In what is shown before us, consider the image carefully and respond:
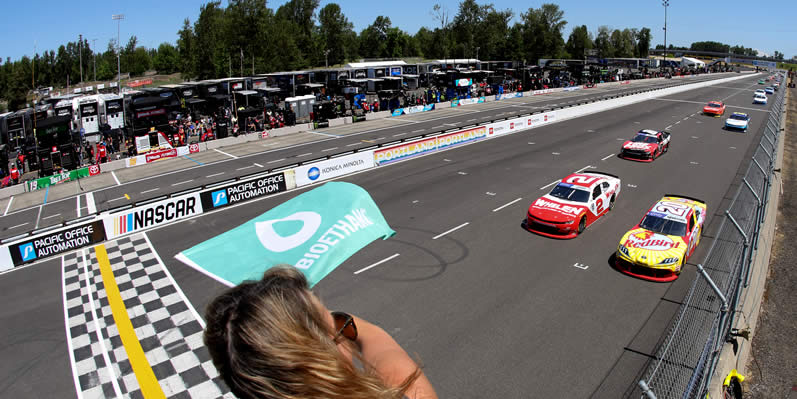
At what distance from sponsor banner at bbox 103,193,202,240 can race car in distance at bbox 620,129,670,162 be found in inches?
867

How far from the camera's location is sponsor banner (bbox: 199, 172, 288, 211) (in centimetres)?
1875

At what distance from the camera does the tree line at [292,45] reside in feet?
238

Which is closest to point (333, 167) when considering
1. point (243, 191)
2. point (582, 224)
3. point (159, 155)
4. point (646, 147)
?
point (243, 191)

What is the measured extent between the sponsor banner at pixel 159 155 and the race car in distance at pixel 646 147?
28067 millimetres

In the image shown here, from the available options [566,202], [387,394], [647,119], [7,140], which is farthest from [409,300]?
[647,119]

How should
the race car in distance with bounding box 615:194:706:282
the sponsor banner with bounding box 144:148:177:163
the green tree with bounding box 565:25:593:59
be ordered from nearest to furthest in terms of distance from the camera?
the race car in distance with bounding box 615:194:706:282
the sponsor banner with bounding box 144:148:177:163
the green tree with bounding box 565:25:593:59

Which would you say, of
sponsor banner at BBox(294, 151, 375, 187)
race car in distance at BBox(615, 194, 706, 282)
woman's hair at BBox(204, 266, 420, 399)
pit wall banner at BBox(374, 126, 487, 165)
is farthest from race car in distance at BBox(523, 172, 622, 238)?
woman's hair at BBox(204, 266, 420, 399)

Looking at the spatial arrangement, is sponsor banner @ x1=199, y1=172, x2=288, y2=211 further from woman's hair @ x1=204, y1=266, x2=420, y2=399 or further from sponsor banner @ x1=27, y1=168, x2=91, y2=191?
woman's hair @ x1=204, y1=266, x2=420, y2=399

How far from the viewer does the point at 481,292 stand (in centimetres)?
1156

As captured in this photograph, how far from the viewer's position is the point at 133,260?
1444 centimetres

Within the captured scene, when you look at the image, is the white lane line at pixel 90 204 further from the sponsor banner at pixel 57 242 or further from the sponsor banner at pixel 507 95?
the sponsor banner at pixel 507 95

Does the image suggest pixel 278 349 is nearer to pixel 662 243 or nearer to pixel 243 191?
pixel 662 243

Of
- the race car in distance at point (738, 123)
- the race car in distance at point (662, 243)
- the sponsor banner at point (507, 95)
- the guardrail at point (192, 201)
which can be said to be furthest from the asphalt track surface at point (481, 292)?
the sponsor banner at point (507, 95)

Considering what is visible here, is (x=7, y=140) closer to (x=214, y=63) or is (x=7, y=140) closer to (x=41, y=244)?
(x=41, y=244)
